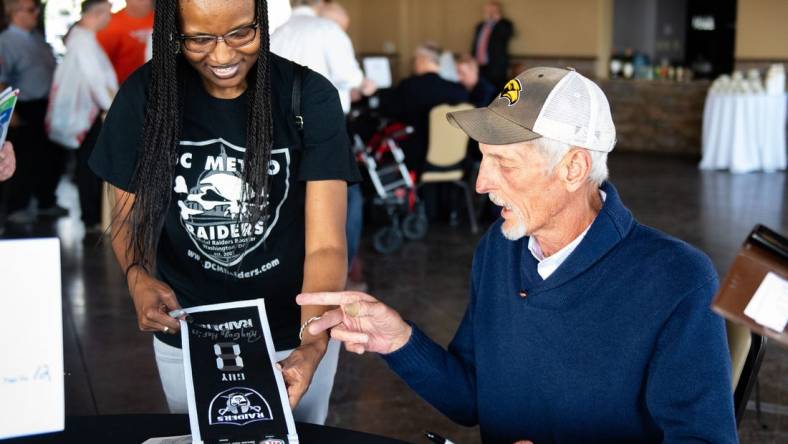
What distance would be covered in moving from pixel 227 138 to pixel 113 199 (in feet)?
0.88

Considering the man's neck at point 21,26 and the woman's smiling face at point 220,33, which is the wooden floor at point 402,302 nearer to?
the woman's smiling face at point 220,33

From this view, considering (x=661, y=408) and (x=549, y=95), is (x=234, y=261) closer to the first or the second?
(x=549, y=95)

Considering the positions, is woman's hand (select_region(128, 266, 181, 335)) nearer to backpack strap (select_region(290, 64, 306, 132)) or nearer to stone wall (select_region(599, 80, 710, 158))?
backpack strap (select_region(290, 64, 306, 132))

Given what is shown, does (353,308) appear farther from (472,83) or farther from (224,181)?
(472,83)

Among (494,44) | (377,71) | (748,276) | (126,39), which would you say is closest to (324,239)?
(748,276)

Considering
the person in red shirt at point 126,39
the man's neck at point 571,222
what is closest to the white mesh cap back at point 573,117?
the man's neck at point 571,222

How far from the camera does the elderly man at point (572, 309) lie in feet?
5.11

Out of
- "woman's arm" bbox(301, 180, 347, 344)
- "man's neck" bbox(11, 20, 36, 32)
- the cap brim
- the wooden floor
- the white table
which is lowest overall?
the wooden floor

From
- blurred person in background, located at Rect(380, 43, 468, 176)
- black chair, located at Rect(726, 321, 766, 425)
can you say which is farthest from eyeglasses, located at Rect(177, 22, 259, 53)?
blurred person in background, located at Rect(380, 43, 468, 176)

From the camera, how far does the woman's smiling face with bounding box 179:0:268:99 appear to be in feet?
5.63

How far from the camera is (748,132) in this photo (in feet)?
32.7

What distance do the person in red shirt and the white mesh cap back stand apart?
188 inches

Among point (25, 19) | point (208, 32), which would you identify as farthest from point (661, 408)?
point (25, 19)

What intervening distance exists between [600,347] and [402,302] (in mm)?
3692
